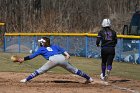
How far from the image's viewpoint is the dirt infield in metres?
11.9

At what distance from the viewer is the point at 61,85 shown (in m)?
13.0

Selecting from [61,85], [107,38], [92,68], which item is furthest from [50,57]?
[92,68]

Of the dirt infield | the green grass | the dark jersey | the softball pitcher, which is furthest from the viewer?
the green grass

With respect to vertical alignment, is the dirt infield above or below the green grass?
above

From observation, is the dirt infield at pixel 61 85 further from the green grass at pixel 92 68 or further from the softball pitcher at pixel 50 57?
the green grass at pixel 92 68

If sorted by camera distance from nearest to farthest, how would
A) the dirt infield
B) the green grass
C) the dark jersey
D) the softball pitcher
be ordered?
the dirt infield < the softball pitcher < the dark jersey < the green grass

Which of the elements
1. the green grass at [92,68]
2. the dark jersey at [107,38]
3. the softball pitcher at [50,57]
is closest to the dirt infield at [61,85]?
the softball pitcher at [50,57]

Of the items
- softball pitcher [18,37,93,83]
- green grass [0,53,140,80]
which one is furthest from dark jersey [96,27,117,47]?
green grass [0,53,140,80]

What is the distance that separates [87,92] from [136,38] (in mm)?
10946

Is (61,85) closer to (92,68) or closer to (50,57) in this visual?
(50,57)

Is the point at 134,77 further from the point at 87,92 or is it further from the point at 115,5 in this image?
the point at 115,5

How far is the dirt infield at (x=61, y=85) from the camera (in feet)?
39.1

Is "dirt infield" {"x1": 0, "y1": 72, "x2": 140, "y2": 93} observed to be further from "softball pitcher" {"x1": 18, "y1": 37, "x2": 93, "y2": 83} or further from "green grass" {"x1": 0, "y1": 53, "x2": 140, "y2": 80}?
"green grass" {"x1": 0, "y1": 53, "x2": 140, "y2": 80}

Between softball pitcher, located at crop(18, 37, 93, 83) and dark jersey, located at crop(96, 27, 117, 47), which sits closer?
softball pitcher, located at crop(18, 37, 93, 83)
